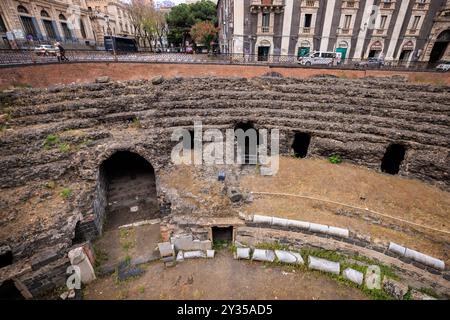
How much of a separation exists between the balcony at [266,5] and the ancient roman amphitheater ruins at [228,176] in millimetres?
13585

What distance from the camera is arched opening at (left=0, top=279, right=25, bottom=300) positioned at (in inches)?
230

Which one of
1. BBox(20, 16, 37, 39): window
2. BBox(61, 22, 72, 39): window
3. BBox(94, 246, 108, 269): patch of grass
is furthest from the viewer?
BBox(61, 22, 72, 39): window

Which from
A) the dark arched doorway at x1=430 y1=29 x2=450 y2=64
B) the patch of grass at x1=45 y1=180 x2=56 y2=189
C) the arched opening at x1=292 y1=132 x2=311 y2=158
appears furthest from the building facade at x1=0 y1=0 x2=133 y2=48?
the dark arched doorway at x1=430 y1=29 x2=450 y2=64

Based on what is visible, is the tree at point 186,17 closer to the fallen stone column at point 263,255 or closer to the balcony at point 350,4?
the balcony at point 350,4

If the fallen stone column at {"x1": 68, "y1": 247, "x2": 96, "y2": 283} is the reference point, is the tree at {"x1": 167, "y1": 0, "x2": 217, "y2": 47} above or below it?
above

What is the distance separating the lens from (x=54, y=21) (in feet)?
92.8

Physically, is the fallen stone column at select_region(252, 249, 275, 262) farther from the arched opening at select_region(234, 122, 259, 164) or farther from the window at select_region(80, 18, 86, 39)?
the window at select_region(80, 18, 86, 39)

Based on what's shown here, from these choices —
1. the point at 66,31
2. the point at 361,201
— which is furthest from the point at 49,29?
the point at 361,201

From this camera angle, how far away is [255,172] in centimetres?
1036

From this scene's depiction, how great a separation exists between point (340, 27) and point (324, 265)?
1088 inches

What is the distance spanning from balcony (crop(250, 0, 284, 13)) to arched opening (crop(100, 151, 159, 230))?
68.0 feet

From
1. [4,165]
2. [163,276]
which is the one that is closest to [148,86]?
[4,165]
